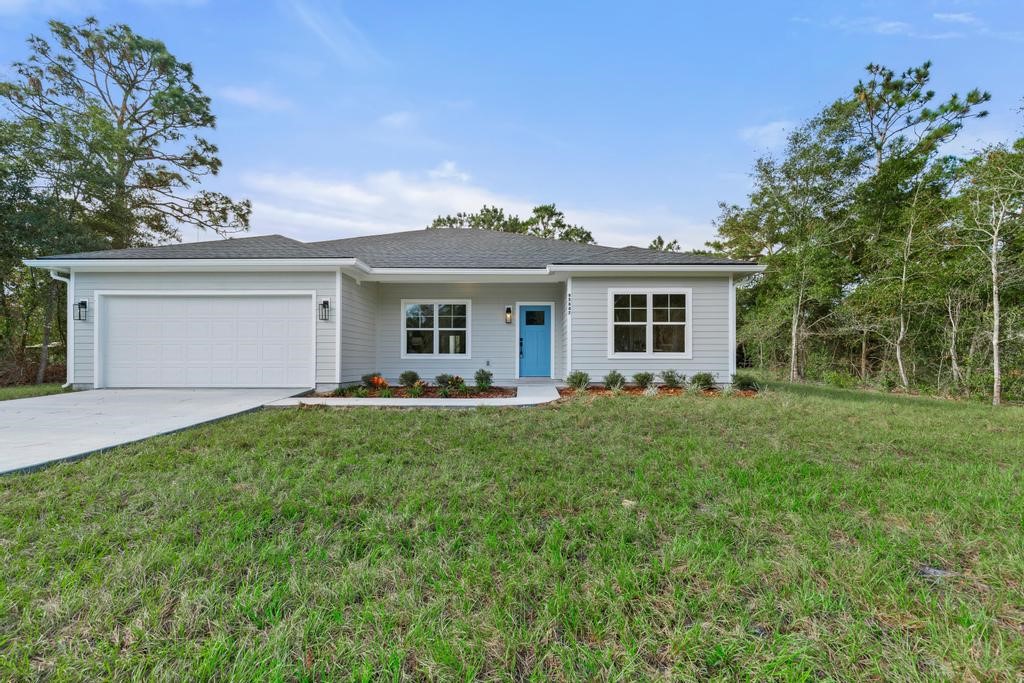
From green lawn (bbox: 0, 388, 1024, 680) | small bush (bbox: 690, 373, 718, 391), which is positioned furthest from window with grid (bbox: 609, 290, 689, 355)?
green lawn (bbox: 0, 388, 1024, 680)

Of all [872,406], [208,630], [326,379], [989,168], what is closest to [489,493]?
[208,630]

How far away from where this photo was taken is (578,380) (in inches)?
341

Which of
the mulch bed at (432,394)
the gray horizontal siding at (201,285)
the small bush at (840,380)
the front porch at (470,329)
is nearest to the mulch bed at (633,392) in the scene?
the mulch bed at (432,394)

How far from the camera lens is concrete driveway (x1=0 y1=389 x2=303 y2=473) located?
12.7 feet

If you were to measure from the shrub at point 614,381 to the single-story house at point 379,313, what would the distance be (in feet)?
1.01

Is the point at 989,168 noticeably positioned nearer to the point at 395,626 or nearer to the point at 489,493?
the point at 489,493

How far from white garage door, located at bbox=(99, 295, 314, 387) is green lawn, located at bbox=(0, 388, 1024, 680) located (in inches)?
192

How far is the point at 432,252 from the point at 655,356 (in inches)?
232

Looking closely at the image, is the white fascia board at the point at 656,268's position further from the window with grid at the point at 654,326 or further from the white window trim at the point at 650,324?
the window with grid at the point at 654,326

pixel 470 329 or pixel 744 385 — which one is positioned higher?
pixel 470 329

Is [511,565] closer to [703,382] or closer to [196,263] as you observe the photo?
[703,382]

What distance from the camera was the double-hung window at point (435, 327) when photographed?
10.6 metres

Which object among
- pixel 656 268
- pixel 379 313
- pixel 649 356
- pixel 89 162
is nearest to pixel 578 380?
pixel 649 356

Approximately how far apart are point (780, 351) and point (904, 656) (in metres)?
15.7
